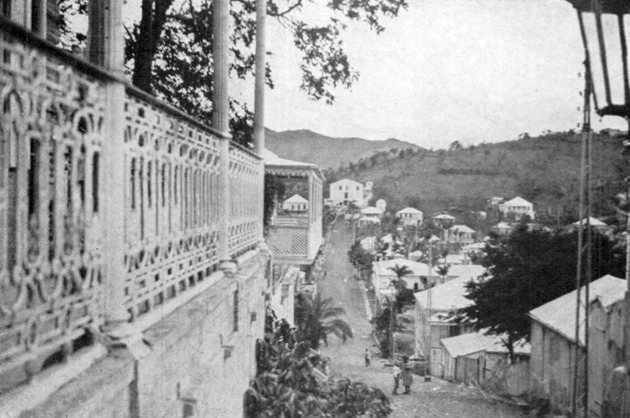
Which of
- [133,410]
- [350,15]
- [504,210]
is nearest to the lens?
[133,410]

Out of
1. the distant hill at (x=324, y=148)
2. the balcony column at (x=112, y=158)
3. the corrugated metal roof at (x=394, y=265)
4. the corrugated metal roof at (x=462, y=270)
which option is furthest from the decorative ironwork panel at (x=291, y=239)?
the distant hill at (x=324, y=148)

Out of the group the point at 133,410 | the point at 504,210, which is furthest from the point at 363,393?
the point at 504,210

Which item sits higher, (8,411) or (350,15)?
(350,15)

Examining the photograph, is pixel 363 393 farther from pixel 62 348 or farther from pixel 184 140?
pixel 62 348

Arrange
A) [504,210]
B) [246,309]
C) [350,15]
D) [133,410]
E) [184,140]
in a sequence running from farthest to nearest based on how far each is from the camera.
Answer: [504,210] → [350,15] → [246,309] → [184,140] → [133,410]

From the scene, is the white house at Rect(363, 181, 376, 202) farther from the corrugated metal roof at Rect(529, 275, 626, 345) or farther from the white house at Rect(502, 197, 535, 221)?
the corrugated metal roof at Rect(529, 275, 626, 345)

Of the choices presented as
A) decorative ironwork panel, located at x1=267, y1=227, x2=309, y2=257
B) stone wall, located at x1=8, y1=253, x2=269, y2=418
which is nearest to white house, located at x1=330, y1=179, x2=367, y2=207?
decorative ironwork panel, located at x1=267, y1=227, x2=309, y2=257

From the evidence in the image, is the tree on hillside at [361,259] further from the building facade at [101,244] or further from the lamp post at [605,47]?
the building facade at [101,244]

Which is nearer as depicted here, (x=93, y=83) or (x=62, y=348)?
(x=62, y=348)
